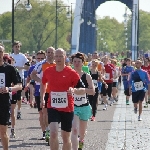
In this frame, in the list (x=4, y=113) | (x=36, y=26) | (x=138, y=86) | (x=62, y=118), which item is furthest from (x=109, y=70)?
(x=36, y=26)

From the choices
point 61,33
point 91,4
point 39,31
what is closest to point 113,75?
point 39,31

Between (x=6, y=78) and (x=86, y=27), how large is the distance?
335ft

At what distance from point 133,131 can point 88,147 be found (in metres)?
3.50

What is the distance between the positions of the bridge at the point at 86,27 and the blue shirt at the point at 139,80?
59.7 metres

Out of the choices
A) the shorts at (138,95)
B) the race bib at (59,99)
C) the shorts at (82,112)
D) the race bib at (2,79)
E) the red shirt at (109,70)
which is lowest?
the shorts at (138,95)

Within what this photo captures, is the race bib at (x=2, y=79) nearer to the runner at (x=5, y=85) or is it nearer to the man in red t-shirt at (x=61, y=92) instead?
the runner at (x=5, y=85)

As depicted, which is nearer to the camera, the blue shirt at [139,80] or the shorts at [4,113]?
the shorts at [4,113]

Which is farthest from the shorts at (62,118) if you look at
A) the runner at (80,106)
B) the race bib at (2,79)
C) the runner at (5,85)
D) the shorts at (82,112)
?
the shorts at (82,112)

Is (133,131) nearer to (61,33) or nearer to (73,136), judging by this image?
(73,136)

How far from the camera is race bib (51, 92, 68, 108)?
987 centimetres

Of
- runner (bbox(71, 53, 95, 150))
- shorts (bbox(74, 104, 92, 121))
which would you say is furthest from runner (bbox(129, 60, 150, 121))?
shorts (bbox(74, 104, 92, 121))

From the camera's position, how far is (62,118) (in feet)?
32.8

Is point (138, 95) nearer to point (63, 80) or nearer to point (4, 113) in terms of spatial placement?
point (4, 113)

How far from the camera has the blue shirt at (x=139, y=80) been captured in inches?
779
